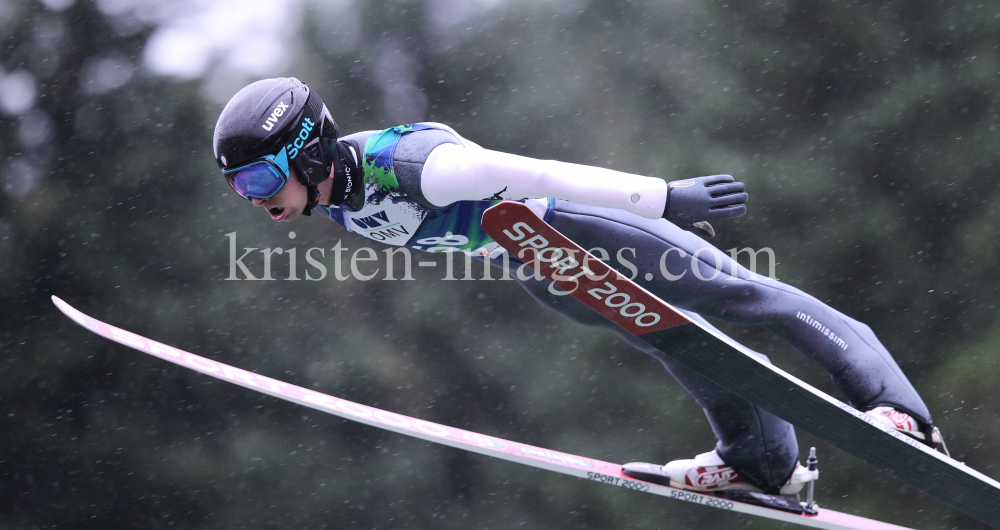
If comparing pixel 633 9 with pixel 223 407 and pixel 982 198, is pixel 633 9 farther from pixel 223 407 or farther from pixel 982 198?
pixel 223 407

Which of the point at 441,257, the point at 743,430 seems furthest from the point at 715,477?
the point at 441,257

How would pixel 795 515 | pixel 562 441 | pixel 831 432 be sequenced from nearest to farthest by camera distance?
1. pixel 831 432
2. pixel 795 515
3. pixel 562 441

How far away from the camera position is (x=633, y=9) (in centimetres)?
518

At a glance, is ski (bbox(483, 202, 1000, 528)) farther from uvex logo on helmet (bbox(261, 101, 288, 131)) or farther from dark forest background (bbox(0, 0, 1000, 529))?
dark forest background (bbox(0, 0, 1000, 529))

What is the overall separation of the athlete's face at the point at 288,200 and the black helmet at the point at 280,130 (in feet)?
0.05

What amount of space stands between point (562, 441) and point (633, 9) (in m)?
2.47

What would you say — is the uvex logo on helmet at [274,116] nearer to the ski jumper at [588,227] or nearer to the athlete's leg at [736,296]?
the ski jumper at [588,227]

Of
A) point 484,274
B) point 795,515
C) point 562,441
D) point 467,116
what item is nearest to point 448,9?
point 467,116

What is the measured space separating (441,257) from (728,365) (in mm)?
3381

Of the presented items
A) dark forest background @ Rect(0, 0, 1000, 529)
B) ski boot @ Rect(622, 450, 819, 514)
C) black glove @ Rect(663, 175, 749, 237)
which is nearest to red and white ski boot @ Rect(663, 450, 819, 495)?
ski boot @ Rect(622, 450, 819, 514)

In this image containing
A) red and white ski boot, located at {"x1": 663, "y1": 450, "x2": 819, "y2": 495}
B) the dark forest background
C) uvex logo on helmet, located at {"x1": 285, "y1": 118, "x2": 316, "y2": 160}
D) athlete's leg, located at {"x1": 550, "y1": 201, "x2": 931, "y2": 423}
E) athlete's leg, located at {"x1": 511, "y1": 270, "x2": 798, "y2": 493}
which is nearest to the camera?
uvex logo on helmet, located at {"x1": 285, "y1": 118, "x2": 316, "y2": 160}

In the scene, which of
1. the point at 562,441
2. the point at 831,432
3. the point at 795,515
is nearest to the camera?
the point at 831,432

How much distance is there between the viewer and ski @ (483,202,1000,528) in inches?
62.0

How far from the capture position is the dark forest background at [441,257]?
4941mm
